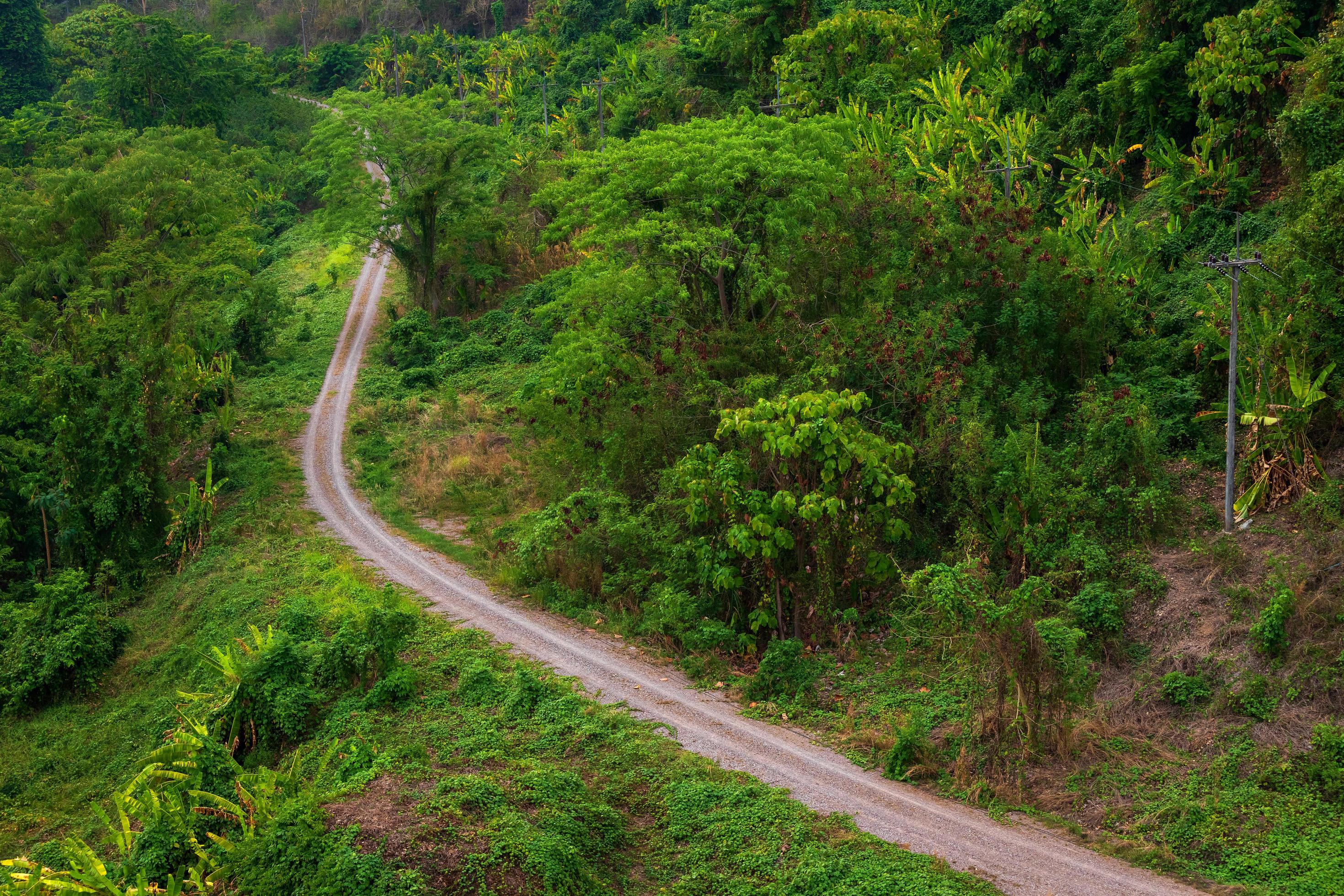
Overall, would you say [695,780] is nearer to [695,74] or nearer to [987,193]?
[987,193]

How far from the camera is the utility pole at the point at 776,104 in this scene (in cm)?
2848

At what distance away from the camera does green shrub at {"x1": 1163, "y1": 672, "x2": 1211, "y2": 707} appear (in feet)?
43.6

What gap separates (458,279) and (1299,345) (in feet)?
90.8

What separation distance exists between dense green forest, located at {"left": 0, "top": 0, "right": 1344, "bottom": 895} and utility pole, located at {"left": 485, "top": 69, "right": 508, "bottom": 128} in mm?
24606

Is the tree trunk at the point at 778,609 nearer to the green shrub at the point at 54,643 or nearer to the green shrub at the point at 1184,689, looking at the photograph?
the green shrub at the point at 1184,689

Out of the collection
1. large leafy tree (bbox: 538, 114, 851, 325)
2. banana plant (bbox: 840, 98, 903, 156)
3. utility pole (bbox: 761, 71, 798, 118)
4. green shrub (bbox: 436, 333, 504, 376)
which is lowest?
green shrub (bbox: 436, 333, 504, 376)

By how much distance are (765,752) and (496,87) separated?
2048 inches

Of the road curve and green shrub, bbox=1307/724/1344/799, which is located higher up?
green shrub, bbox=1307/724/1344/799

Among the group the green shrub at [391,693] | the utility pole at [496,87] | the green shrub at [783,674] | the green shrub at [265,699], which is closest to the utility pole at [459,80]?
the utility pole at [496,87]

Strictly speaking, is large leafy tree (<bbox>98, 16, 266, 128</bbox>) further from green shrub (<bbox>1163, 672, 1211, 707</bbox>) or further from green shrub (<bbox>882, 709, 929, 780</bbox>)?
green shrub (<bbox>1163, 672, 1211, 707</bbox>)

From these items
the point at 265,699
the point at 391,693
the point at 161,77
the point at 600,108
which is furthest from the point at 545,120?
the point at 265,699

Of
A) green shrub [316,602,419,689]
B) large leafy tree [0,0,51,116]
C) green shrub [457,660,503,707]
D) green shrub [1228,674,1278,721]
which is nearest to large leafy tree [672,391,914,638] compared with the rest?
green shrub [457,660,503,707]

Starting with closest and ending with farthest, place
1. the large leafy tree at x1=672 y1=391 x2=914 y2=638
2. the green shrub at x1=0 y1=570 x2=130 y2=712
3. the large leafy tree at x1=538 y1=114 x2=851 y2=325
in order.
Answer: the large leafy tree at x1=672 y1=391 x2=914 y2=638, the green shrub at x1=0 y1=570 x2=130 y2=712, the large leafy tree at x1=538 y1=114 x2=851 y2=325

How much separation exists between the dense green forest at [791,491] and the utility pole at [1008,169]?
35 centimetres
